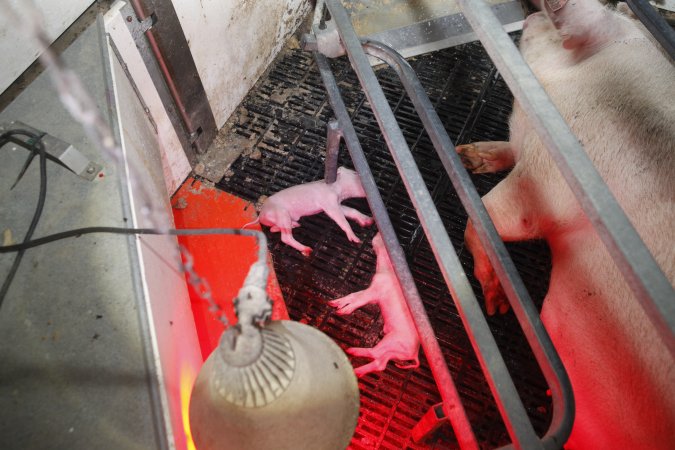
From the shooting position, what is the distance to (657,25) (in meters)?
1.95

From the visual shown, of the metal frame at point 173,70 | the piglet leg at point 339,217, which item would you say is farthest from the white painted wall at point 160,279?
the piglet leg at point 339,217

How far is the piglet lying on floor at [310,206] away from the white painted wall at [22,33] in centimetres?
107

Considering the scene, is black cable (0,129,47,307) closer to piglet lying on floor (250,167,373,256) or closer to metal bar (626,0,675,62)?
piglet lying on floor (250,167,373,256)

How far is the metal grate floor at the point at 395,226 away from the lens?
201 centimetres

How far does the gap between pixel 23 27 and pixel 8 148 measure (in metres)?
0.36

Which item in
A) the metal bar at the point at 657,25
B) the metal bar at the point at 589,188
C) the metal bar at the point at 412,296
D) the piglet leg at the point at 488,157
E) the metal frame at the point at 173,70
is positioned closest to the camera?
the metal bar at the point at 589,188

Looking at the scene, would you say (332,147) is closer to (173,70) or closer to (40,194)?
(173,70)

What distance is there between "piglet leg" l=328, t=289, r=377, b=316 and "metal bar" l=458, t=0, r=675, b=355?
3.90 ft

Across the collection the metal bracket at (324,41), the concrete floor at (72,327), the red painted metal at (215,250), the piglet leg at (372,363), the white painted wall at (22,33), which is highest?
the white painted wall at (22,33)

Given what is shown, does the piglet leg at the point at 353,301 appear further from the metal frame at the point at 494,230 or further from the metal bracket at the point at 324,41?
the metal bracket at the point at 324,41

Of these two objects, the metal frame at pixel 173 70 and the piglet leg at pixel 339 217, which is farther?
the piglet leg at pixel 339 217

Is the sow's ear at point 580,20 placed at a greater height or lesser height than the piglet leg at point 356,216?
greater

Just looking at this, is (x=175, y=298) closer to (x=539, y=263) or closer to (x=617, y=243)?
(x=617, y=243)

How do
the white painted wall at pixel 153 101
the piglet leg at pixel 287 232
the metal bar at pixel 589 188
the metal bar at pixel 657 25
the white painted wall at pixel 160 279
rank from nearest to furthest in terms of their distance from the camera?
the metal bar at pixel 589 188
the white painted wall at pixel 160 279
the white painted wall at pixel 153 101
the metal bar at pixel 657 25
the piglet leg at pixel 287 232
